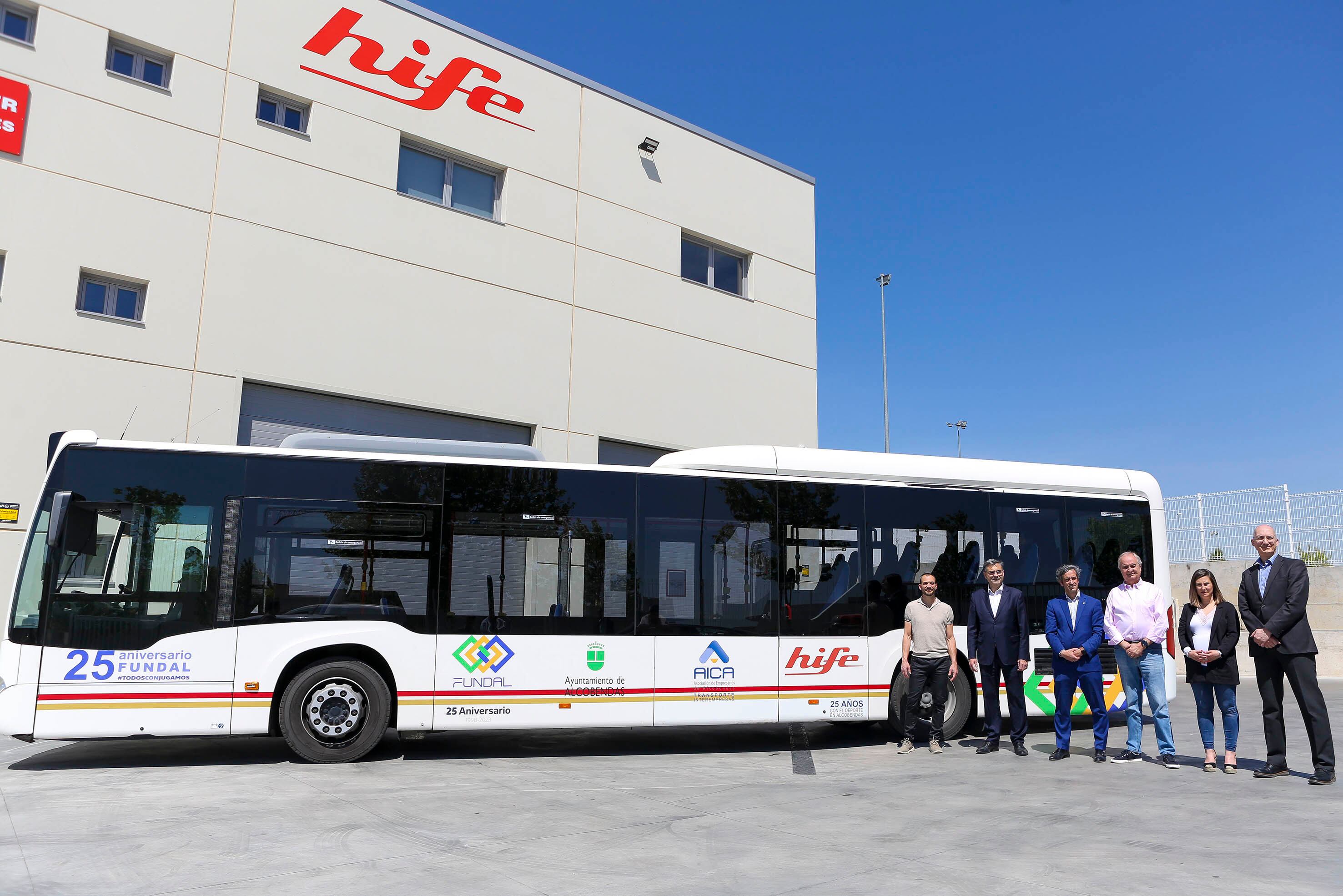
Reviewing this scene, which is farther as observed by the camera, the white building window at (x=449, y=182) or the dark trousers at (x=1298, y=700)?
the white building window at (x=449, y=182)

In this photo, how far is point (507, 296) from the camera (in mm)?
17156

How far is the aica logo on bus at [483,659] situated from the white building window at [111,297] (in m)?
8.01

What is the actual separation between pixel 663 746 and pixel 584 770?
→ 178 cm

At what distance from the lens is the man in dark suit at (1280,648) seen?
7.81 meters

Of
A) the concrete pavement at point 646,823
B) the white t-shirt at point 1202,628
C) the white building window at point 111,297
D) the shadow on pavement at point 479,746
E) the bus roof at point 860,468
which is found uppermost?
the white building window at point 111,297

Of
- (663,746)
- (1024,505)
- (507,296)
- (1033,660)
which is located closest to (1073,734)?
(1033,660)

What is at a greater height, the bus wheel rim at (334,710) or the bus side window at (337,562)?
the bus side window at (337,562)

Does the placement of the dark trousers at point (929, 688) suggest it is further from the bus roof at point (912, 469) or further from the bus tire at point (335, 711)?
the bus tire at point (335, 711)

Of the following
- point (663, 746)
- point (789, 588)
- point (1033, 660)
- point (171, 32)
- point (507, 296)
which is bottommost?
point (663, 746)

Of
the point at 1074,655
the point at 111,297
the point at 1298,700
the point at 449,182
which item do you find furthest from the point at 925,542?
the point at 111,297

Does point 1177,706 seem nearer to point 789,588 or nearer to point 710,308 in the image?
point 789,588

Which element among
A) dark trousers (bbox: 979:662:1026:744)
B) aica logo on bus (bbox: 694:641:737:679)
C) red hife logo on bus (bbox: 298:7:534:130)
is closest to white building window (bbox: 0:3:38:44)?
red hife logo on bus (bbox: 298:7:534:130)

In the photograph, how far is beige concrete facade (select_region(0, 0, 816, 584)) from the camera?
43.1ft

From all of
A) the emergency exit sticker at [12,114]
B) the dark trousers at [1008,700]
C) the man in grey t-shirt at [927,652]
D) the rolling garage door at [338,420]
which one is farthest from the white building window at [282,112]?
the dark trousers at [1008,700]
